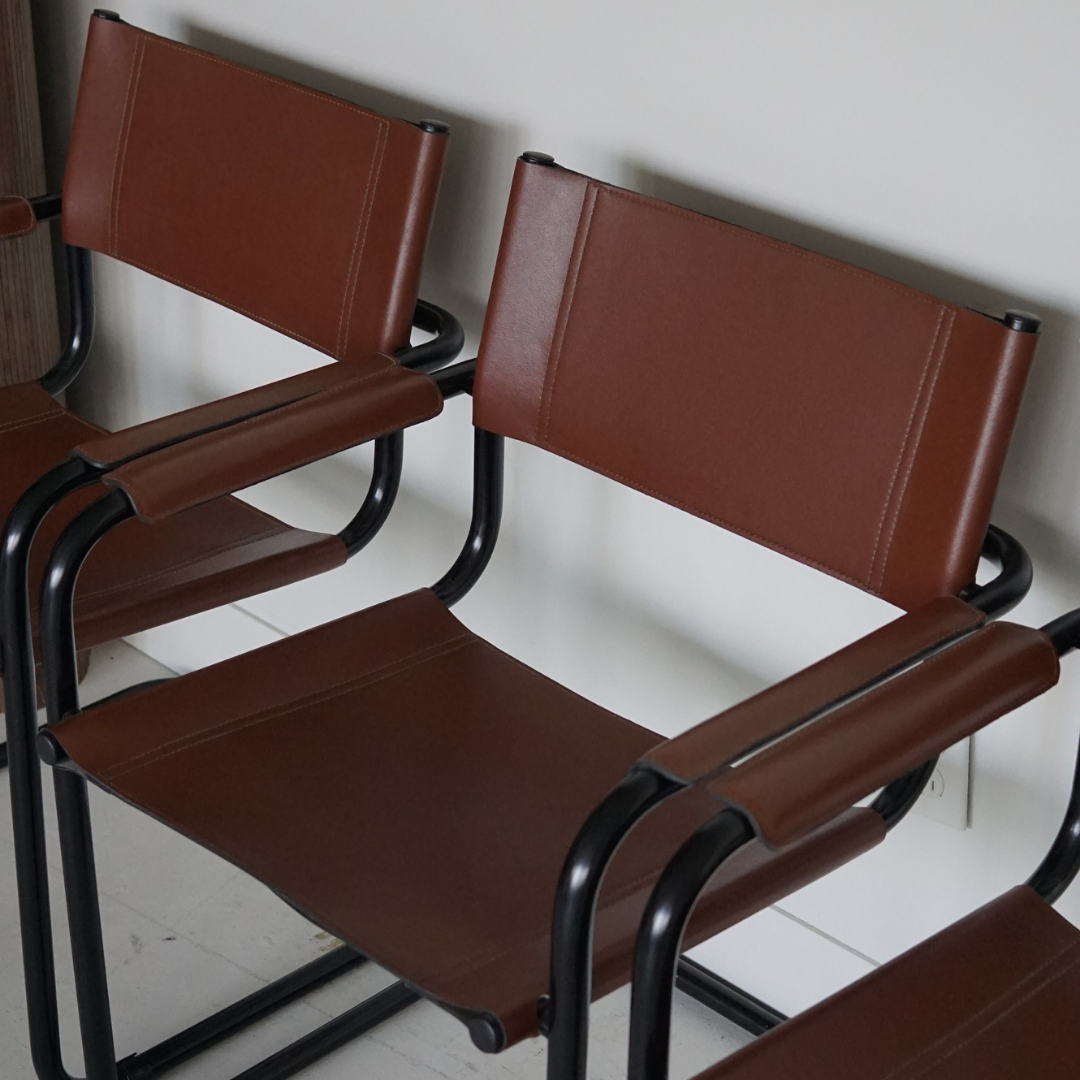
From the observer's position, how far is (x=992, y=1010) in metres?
1.12

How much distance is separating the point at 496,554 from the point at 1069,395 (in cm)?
73

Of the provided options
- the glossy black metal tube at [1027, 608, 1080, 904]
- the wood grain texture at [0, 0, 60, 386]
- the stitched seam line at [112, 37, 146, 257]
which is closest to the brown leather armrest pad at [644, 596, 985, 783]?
the glossy black metal tube at [1027, 608, 1080, 904]

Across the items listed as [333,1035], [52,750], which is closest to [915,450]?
[52,750]

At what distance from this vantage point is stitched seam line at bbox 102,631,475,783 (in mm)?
1325

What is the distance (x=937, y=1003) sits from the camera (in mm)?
1121

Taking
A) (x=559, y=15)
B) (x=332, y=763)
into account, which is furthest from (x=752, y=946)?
(x=559, y=15)

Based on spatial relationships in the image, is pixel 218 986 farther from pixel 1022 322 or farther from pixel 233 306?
pixel 1022 322

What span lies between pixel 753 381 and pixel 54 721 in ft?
2.14

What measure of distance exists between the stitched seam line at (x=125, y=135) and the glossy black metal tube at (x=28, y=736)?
0.56 m

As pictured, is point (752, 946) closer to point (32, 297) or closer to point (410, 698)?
point (410, 698)

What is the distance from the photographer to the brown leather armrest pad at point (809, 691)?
3.27 feet

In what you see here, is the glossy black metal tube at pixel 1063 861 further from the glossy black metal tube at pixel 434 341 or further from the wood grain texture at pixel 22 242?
the wood grain texture at pixel 22 242

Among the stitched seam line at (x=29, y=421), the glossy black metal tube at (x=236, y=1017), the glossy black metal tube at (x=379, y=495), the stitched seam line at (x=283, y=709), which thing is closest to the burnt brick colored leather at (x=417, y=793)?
the stitched seam line at (x=283, y=709)

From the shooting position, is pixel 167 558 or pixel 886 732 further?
pixel 167 558
